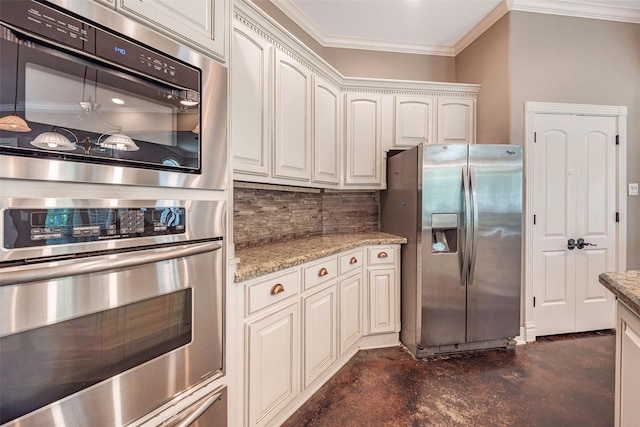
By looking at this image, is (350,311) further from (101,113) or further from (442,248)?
(101,113)

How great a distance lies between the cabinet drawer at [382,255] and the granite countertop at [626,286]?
5.08ft

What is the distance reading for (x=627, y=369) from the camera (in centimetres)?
99

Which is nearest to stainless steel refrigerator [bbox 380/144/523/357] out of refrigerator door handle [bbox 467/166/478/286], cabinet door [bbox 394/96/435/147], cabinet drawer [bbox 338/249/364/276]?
refrigerator door handle [bbox 467/166/478/286]

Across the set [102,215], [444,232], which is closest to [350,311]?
[444,232]

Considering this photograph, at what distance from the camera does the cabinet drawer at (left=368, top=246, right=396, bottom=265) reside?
8.44 feet

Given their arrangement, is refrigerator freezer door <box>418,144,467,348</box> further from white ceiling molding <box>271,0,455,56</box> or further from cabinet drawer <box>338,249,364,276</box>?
white ceiling molding <box>271,0,455,56</box>

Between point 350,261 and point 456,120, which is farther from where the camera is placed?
point 456,120

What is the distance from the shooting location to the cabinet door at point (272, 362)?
1406 mm

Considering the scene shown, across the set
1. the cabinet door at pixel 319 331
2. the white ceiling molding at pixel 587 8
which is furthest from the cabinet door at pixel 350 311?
the white ceiling molding at pixel 587 8

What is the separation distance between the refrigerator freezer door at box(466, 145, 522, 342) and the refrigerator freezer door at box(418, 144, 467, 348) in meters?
0.10

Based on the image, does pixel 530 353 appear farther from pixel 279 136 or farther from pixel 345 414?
pixel 279 136

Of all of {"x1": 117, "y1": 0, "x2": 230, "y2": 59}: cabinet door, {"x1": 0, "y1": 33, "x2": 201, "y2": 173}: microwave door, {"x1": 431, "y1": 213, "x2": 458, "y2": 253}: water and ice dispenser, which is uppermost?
{"x1": 117, "y1": 0, "x2": 230, "y2": 59}: cabinet door

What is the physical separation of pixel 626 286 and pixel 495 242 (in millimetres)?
1517

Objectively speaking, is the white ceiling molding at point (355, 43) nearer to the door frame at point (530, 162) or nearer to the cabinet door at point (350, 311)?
the door frame at point (530, 162)
